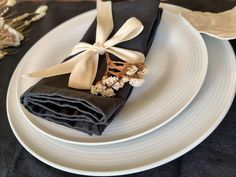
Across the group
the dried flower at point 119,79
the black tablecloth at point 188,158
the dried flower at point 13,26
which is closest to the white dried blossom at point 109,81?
the dried flower at point 119,79

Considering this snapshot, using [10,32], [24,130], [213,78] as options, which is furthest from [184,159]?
[10,32]

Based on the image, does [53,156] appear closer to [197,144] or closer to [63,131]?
[63,131]

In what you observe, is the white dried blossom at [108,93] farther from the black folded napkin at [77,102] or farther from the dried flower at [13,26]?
the dried flower at [13,26]

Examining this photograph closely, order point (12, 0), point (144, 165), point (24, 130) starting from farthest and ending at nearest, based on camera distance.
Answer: point (12, 0)
point (24, 130)
point (144, 165)

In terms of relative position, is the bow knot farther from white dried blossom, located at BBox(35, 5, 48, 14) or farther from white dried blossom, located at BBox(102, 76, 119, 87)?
white dried blossom, located at BBox(35, 5, 48, 14)

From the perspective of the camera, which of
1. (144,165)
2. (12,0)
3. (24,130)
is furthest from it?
(12,0)

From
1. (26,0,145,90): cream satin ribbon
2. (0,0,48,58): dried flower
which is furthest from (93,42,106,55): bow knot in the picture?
(0,0,48,58): dried flower
